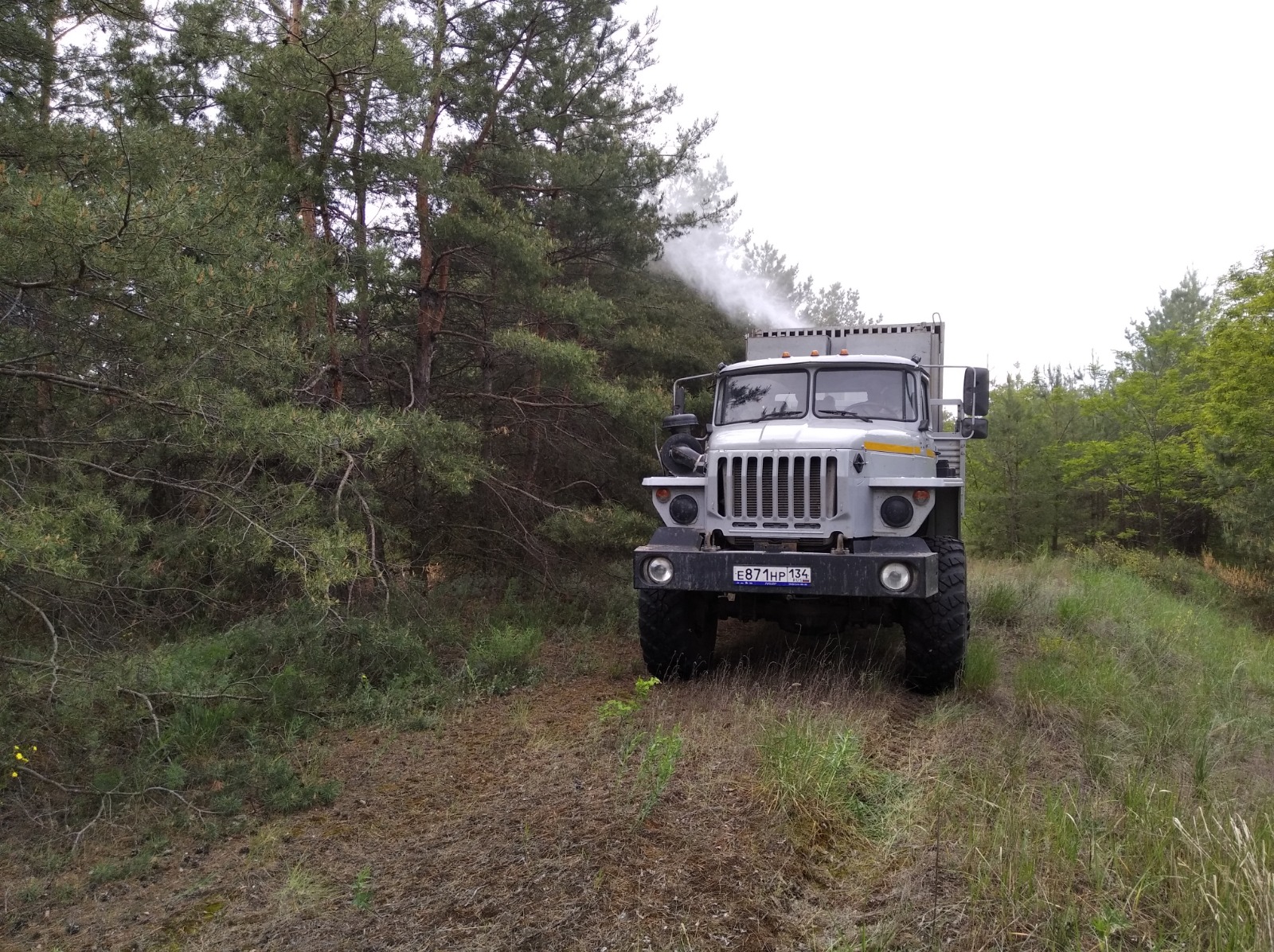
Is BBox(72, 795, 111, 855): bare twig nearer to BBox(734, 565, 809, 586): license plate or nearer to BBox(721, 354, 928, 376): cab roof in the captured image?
BBox(734, 565, 809, 586): license plate

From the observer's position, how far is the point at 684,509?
614 centimetres

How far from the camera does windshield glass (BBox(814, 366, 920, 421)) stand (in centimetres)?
639

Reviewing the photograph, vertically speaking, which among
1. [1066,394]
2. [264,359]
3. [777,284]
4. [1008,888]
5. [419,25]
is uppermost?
[777,284]

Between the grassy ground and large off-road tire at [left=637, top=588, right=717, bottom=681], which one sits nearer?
the grassy ground

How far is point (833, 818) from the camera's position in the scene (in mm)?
3629

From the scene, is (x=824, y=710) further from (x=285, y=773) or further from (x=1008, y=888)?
(x=285, y=773)

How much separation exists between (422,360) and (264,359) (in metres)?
3.15

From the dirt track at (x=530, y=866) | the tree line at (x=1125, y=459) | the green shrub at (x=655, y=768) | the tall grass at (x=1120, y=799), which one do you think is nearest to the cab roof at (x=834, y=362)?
the tall grass at (x=1120, y=799)

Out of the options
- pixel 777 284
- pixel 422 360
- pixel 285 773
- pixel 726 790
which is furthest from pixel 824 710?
pixel 777 284

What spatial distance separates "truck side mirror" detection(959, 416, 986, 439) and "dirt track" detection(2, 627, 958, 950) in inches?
A: 98.3

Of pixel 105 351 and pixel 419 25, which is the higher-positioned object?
pixel 419 25

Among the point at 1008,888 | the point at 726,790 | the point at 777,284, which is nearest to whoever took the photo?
the point at 1008,888

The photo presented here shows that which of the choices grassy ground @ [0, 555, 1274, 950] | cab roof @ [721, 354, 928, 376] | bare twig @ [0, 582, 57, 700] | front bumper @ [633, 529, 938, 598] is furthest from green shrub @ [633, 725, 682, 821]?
cab roof @ [721, 354, 928, 376]

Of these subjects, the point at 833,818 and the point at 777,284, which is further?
the point at 777,284
